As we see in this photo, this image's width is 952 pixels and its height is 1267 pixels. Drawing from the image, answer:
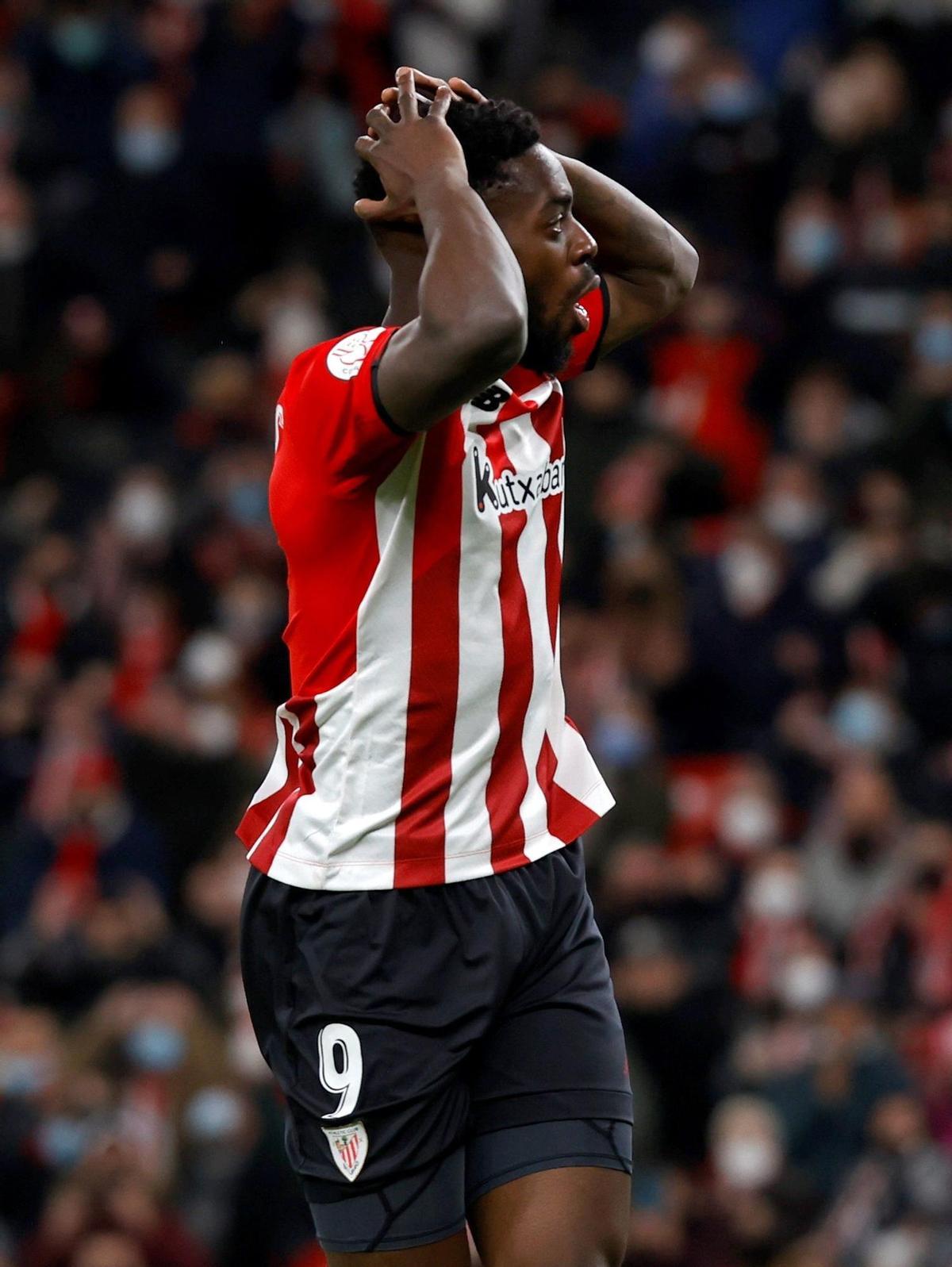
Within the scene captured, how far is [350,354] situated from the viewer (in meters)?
3.80

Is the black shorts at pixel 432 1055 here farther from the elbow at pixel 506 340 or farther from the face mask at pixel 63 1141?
the face mask at pixel 63 1141

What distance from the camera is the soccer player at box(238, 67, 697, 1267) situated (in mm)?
3879

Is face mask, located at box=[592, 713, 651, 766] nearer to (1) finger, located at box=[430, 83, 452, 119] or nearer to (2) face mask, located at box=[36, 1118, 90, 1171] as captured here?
(2) face mask, located at box=[36, 1118, 90, 1171]

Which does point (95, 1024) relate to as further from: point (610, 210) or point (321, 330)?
point (610, 210)

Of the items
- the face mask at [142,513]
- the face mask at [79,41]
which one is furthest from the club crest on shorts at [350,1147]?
the face mask at [79,41]

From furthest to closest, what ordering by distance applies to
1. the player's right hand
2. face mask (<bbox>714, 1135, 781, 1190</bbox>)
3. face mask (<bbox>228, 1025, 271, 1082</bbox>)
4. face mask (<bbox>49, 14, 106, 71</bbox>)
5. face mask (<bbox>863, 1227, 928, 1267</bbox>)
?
face mask (<bbox>49, 14, 106, 71</bbox>), face mask (<bbox>228, 1025, 271, 1082</bbox>), face mask (<bbox>714, 1135, 781, 1190</bbox>), face mask (<bbox>863, 1227, 928, 1267</bbox>), the player's right hand

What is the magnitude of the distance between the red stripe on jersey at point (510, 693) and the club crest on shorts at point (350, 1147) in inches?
20.1

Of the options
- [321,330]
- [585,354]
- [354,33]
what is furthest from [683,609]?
[585,354]

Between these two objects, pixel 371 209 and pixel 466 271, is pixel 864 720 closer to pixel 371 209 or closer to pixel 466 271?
pixel 371 209

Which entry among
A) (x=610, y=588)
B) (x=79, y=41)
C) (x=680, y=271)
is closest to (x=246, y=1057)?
(x=610, y=588)

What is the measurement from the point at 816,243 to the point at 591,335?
24.5 feet

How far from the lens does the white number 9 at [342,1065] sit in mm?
3936

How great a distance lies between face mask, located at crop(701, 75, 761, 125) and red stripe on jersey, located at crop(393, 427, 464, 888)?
27.5ft

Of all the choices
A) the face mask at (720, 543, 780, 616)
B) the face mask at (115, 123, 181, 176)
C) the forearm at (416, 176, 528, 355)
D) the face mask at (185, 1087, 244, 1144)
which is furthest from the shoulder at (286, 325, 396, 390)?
the face mask at (115, 123, 181, 176)
